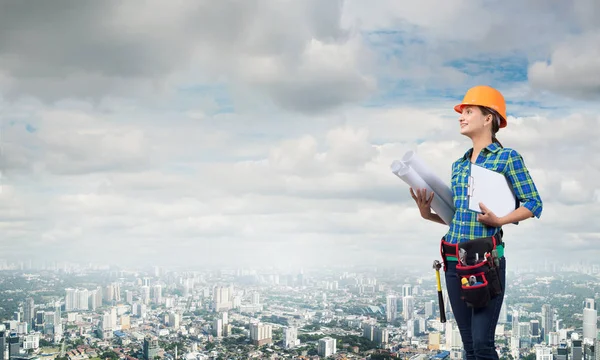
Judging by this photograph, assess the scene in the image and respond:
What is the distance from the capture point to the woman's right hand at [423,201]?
203 centimetres

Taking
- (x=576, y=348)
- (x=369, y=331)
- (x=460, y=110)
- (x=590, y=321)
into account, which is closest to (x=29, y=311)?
→ (x=369, y=331)

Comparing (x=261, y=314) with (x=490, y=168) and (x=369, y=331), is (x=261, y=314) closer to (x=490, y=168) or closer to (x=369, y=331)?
(x=369, y=331)

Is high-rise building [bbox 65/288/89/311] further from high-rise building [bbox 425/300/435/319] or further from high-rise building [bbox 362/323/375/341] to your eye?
high-rise building [bbox 425/300/435/319]

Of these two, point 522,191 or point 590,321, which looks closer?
point 522,191

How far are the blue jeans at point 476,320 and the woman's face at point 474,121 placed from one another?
412mm

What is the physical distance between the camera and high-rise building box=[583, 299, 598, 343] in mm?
6900

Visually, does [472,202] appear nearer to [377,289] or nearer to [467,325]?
[467,325]

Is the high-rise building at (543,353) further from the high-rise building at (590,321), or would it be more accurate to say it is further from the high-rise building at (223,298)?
the high-rise building at (223,298)

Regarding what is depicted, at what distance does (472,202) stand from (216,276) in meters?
12.6

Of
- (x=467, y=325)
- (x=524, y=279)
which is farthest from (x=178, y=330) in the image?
(x=467, y=325)

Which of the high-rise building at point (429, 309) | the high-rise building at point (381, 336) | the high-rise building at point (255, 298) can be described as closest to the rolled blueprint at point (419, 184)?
the high-rise building at point (381, 336)

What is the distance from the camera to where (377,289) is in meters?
10.5

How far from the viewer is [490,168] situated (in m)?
1.88

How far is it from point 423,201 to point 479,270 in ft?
1.06
